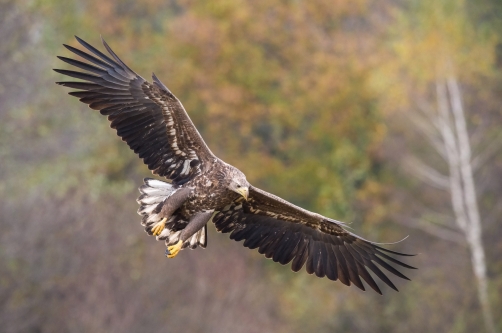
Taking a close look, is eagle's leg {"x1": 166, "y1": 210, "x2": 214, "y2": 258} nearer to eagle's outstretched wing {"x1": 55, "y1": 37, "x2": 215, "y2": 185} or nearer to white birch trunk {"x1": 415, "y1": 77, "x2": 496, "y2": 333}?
eagle's outstretched wing {"x1": 55, "y1": 37, "x2": 215, "y2": 185}

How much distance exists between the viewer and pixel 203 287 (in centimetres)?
2216

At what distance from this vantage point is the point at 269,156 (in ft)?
113

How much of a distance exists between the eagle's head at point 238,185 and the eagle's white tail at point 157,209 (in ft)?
2.10

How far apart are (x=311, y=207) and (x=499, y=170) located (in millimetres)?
7064

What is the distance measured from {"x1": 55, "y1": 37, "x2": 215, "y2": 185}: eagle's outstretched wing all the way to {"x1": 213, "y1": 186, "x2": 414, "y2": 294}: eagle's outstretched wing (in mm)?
827

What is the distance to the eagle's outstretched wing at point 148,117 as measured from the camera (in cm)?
1012

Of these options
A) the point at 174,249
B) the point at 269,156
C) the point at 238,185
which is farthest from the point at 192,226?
the point at 269,156

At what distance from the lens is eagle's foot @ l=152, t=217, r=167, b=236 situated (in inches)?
404

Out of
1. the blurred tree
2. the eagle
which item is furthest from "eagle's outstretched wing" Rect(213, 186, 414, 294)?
the blurred tree

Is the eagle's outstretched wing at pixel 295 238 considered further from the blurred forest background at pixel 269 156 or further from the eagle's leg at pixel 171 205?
the blurred forest background at pixel 269 156

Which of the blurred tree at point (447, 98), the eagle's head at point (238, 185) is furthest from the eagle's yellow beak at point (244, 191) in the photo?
the blurred tree at point (447, 98)

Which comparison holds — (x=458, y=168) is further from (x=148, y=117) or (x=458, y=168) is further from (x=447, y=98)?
(x=148, y=117)

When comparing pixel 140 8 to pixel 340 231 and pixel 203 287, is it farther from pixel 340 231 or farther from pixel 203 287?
pixel 340 231

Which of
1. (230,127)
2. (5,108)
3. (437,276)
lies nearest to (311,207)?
(230,127)
